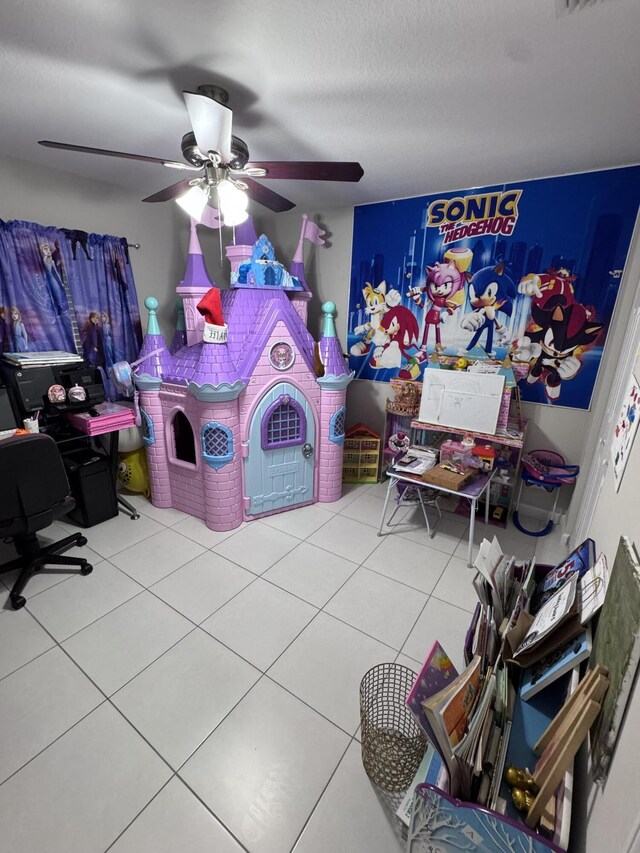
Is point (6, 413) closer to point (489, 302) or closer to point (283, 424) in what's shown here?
point (283, 424)

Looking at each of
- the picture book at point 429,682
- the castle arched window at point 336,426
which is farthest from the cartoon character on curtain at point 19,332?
the picture book at point 429,682

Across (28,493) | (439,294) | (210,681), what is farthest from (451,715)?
(439,294)

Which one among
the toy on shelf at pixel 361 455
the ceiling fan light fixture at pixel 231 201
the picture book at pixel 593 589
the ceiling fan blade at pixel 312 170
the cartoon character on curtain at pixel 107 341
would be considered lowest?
the toy on shelf at pixel 361 455

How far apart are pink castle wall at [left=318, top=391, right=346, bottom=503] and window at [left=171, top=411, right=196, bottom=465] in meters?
1.11

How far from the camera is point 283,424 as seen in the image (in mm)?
3080

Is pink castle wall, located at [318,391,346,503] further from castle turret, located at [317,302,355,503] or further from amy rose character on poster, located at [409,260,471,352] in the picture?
amy rose character on poster, located at [409,260,471,352]

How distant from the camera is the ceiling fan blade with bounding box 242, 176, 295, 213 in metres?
2.07

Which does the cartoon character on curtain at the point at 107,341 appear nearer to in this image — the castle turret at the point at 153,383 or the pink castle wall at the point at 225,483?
the castle turret at the point at 153,383

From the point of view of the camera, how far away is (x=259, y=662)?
1847 mm

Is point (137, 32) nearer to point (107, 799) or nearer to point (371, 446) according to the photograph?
point (107, 799)

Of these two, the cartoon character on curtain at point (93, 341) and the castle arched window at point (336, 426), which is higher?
the cartoon character on curtain at point (93, 341)

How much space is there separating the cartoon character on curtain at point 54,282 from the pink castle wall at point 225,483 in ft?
4.81

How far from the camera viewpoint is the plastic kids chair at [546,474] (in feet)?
9.36

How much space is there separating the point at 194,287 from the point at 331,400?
1417 millimetres
